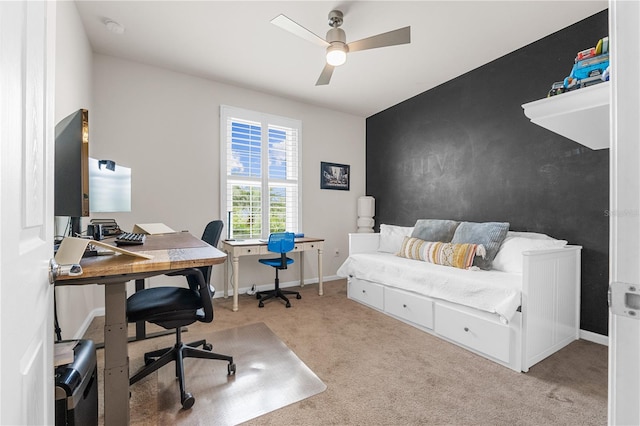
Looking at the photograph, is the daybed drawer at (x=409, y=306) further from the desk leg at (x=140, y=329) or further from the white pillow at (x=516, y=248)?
the desk leg at (x=140, y=329)

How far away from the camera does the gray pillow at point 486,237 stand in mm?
2629

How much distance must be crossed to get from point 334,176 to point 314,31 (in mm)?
2182

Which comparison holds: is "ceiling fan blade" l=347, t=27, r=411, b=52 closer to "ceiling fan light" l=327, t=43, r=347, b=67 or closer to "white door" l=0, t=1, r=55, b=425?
"ceiling fan light" l=327, t=43, r=347, b=67

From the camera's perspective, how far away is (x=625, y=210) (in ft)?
→ 1.56

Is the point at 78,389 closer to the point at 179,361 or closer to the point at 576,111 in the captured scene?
the point at 179,361

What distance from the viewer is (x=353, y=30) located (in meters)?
2.55

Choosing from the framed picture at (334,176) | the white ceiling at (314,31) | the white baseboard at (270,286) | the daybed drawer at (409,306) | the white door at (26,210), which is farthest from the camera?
the framed picture at (334,176)

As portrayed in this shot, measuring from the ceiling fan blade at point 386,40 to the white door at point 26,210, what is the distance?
204cm

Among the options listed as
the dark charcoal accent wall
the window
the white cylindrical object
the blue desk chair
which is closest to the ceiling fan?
the dark charcoal accent wall

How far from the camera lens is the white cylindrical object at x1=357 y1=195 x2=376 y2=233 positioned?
4.51m

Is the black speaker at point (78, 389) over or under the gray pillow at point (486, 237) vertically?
under

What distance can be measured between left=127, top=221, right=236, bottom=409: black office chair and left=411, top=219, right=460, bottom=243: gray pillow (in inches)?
95.3

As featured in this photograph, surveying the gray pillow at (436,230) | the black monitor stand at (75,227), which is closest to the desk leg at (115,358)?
the black monitor stand at (75,227)

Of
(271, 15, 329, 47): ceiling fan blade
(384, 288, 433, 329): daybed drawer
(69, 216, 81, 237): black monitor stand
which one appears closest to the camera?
(69, 216, 81, 237): black monitor stand
